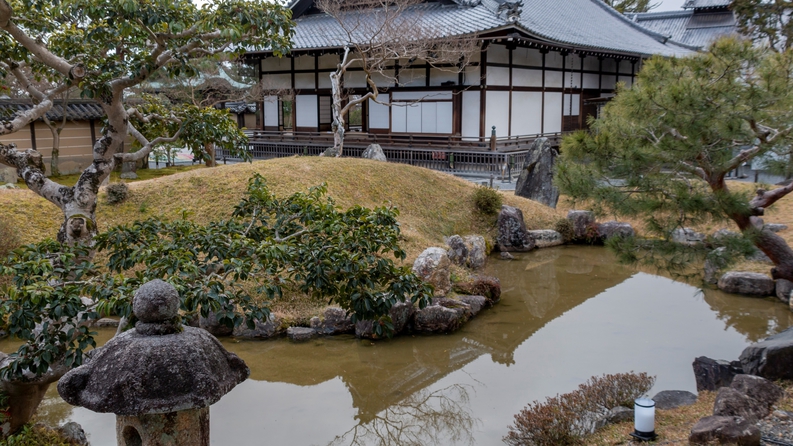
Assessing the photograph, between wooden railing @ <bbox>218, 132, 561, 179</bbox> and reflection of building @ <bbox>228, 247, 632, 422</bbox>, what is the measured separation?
32.1ft

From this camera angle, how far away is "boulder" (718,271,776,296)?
1154cm

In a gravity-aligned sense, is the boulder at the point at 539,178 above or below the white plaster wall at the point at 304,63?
below

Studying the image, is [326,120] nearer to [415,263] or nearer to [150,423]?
[415,263]

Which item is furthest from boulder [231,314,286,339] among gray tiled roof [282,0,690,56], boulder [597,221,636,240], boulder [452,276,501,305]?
gray tiled roof [282,0,690,56]

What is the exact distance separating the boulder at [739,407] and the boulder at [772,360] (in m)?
1.07

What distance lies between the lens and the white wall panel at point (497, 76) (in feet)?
71.4

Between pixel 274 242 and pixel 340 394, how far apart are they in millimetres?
3651

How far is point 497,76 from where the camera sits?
22.2m

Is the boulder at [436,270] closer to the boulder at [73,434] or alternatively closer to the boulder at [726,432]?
the boulder at [726,432]

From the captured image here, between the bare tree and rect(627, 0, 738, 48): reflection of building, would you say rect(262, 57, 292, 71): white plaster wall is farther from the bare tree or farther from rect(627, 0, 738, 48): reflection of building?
rect(627, 0, 738, 48): reflection of building

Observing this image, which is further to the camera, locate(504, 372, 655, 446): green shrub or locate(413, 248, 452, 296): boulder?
locate(413, 248, 452, 296): boulder

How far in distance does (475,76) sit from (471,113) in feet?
4.31

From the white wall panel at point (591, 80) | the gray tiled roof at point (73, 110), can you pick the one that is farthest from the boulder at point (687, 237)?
the gray tiled roof at point (73, 110)

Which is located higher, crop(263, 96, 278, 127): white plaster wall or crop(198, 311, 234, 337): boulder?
crop(263, 96, 278, 127): white plaster wall
